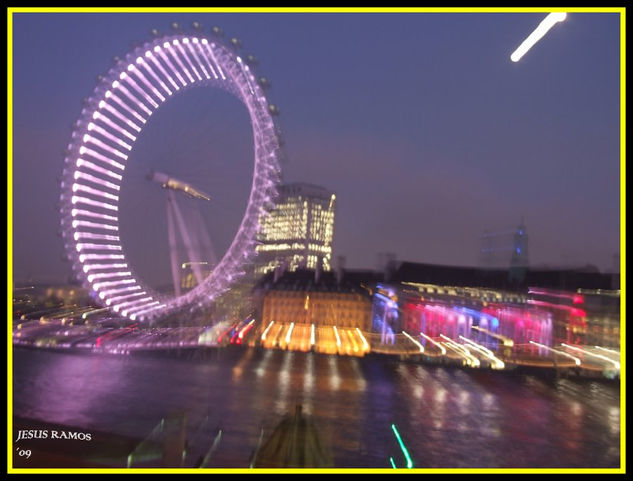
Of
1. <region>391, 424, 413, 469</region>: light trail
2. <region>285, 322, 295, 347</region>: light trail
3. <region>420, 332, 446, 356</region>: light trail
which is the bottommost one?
<region>285, 322, 295, 347</region>: light trail

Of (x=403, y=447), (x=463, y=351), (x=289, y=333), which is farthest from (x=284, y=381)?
(x=289, y=333)

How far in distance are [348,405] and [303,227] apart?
1399 centimetres

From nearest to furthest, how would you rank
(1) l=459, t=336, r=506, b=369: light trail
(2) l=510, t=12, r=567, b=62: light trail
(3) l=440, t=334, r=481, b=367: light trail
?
(2) l=510, t=12, r=567, b=62: light trail < (1) l=459, t=336, r=506, b=369: light trail < (3) l=440, t=334, r=481, b=367: light trail

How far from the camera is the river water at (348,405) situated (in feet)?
26.1

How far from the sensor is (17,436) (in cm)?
590

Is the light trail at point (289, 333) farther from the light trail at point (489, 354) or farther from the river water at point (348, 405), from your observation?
the light trail at point (489, 354)

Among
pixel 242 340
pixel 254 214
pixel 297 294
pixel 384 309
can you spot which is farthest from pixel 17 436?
pixel 297 294

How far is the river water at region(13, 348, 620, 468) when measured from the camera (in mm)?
7949

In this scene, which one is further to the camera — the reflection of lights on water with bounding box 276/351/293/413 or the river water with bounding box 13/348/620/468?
the reflection of lights on water with bounding box 276/351/293/413

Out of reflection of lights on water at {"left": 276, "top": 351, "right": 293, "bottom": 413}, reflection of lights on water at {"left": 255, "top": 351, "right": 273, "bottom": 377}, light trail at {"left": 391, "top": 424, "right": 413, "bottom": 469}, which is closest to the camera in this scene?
light trail at {"left": 391, "top": 424, "right": 413, "bottom": 469}

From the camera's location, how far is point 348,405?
10.8m

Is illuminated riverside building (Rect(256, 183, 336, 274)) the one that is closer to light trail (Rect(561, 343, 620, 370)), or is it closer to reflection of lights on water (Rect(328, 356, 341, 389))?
reflection of lights on water (Rect(328, 356, 341, 389))

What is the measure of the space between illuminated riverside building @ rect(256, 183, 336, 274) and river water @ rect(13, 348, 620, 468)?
504cm

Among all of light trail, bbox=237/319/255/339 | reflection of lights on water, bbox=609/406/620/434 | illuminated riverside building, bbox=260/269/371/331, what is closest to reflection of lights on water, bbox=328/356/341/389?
light trail, bbox=237/319/255/339
